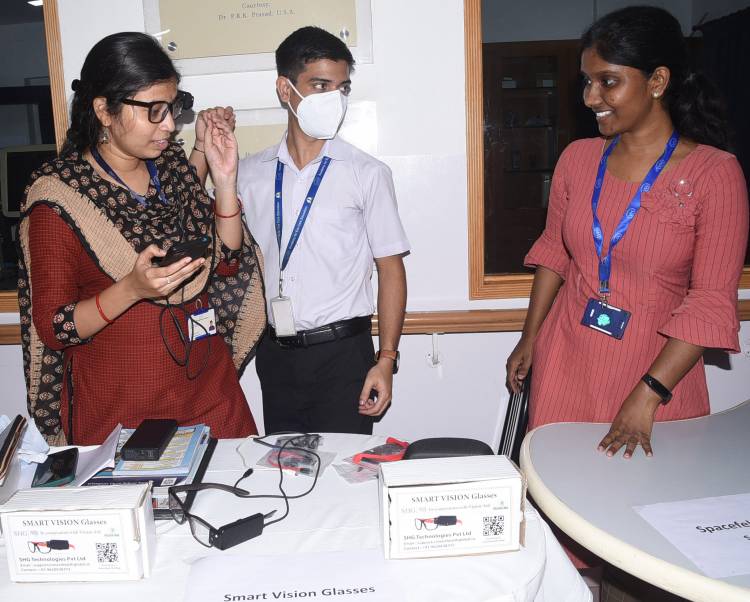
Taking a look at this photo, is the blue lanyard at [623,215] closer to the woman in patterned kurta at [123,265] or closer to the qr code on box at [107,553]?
the woman in patterned kurta at [123,265]

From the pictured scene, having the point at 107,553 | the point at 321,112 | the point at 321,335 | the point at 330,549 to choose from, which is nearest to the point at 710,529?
the point at 330,549

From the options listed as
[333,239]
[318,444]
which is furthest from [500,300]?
[318,444]

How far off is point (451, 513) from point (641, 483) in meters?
0.47

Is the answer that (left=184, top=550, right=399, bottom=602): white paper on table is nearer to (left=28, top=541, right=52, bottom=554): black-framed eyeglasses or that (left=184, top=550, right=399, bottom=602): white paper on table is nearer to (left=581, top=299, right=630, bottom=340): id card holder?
(left=28, top=541, right=52, bottom=554): black-framed eyeglasses

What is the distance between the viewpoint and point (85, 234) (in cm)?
167

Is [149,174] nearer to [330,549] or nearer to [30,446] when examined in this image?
[30,446]

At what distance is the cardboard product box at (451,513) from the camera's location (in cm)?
108

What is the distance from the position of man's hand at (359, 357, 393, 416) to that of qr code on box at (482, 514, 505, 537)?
0.97m

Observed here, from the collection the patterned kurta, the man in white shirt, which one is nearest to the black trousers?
the man in white shirt

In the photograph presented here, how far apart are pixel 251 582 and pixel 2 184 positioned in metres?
2.57

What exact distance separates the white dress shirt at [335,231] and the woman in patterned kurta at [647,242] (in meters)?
0.60

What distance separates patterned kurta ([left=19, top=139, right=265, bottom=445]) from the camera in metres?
1.64

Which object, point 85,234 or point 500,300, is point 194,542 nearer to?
point 85,234

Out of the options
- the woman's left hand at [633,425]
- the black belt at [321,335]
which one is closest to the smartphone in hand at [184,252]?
the black belt at [321,335]
